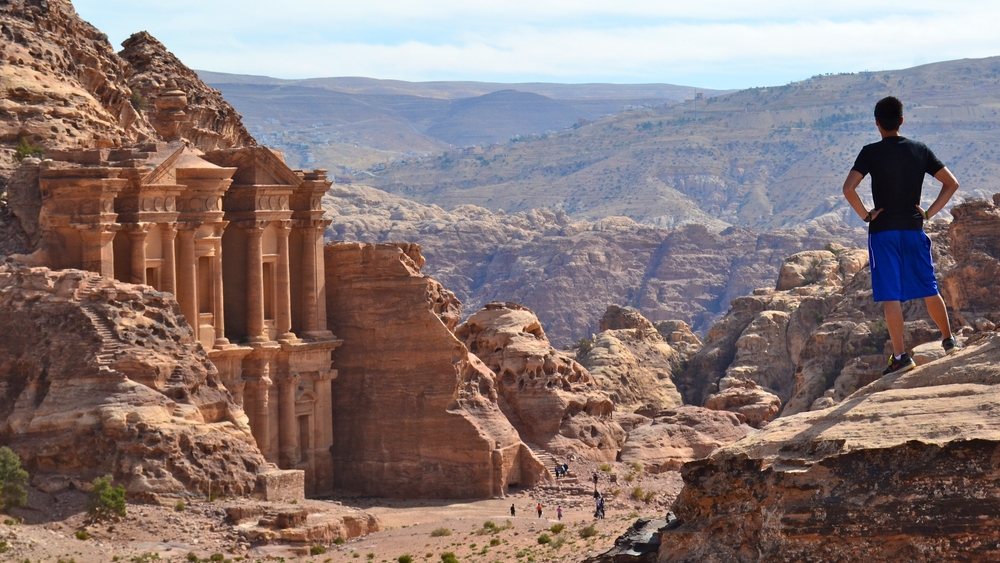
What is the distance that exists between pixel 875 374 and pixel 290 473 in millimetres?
23392

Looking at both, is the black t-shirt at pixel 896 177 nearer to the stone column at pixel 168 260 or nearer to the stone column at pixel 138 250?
the stone column at pixel 138 250

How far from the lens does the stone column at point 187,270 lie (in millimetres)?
47875

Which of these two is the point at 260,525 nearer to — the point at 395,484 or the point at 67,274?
the point at 67,274

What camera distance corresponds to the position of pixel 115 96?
54.7 meters

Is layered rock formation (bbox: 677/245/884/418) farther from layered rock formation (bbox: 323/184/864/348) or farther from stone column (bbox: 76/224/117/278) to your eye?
layered rock formation (bbox: 323/184/864/348)

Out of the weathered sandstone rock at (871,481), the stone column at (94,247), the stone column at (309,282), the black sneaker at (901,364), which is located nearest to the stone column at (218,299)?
the stone column at (309,282)

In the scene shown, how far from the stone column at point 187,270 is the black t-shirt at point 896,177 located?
3194 cm

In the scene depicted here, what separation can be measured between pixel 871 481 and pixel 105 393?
1000 inches

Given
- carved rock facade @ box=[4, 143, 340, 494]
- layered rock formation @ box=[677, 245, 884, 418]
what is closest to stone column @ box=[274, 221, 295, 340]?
carved rock facade @ box=[4, 143, 340, 494]

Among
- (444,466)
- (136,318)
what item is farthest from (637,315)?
(136,318)

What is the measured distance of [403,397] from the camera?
5347 cm

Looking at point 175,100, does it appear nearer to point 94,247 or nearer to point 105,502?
point 94,247

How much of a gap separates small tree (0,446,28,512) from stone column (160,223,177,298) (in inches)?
405

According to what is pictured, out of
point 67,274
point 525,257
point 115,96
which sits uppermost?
point 115,96
